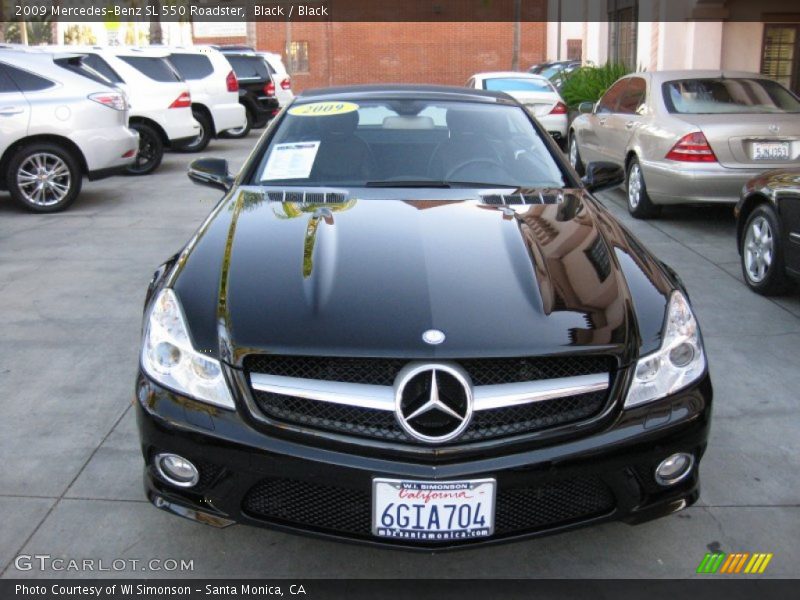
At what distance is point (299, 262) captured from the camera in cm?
326

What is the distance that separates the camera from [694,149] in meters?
8.31

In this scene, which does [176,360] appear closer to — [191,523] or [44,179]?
[191,523]

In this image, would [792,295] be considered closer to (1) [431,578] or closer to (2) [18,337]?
(1) [431,578]

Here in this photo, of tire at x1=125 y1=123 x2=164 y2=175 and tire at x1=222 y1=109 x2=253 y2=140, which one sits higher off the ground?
tire at x1=125 y1=123 x2=164 y2=175

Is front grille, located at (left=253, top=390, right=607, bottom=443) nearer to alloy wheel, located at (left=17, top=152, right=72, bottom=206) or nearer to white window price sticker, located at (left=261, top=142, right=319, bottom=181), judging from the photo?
white window price sticker, located at (left=261, top=142, right=319, bottom=181)

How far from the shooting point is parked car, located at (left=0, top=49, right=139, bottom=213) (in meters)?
9.69

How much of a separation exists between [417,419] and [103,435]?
2002mm

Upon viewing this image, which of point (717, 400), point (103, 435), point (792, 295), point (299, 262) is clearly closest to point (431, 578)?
point (299, 262)

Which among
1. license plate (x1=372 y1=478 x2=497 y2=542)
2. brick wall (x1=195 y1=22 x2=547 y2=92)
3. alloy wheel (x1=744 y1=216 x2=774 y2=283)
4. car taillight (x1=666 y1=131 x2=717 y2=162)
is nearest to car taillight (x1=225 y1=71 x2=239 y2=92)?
car taillight (x1=666 y1=131 x2=717 y2=162)

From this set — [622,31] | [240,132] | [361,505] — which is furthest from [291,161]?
[622,31]

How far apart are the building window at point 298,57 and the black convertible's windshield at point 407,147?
38403mm

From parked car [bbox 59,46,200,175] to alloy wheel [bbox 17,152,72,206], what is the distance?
10.6 feet

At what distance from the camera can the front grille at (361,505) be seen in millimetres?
2738

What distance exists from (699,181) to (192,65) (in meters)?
10.5
